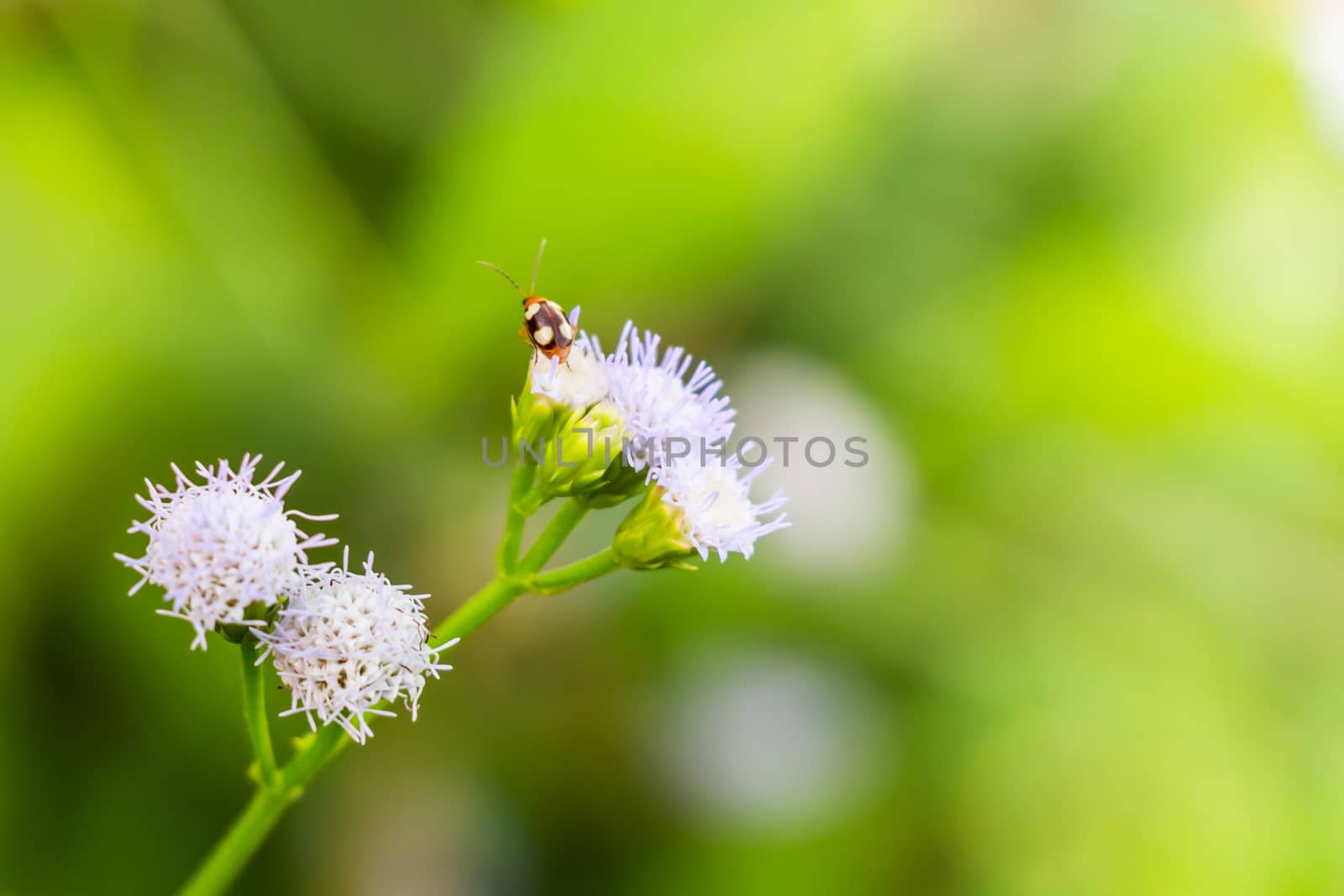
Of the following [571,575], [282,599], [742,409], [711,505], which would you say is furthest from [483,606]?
[742,409]

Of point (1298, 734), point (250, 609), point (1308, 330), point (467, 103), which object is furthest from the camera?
point (1308, 330)

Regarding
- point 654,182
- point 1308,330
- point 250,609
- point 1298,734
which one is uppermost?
point 1308,330

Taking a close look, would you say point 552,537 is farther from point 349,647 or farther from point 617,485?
point 349,647

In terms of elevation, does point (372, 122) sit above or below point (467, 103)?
below

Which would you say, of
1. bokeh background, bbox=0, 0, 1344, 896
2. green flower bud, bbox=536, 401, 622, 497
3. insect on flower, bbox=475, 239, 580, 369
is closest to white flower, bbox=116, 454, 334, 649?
green flower bud, bbox=536, 401, 622, 497

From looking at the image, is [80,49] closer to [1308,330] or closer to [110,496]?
[110,496]

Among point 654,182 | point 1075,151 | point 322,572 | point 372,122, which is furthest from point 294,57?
point 1075,151

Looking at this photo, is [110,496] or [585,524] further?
[585,524]
